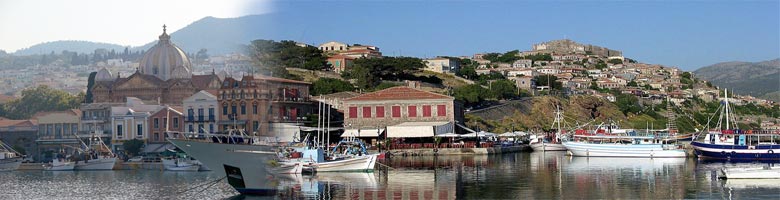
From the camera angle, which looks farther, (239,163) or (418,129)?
(418,129)

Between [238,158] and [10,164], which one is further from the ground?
[238,158]

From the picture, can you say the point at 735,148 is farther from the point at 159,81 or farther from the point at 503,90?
the point at 503,90

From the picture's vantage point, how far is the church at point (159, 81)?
16.5 m

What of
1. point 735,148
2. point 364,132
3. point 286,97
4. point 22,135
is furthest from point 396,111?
point 286,97

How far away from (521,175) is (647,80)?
236ft

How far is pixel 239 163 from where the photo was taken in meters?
16.1

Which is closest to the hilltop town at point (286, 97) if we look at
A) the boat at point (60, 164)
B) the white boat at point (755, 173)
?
the boat at point (60, 164)

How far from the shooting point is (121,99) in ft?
75.6

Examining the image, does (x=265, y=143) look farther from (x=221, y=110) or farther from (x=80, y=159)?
(x=80, y=159)

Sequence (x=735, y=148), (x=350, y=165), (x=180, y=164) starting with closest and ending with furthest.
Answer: (x=350, y=165)
(x=180, y=164)
(x=735, y=148)

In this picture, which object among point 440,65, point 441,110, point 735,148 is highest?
point 440,65

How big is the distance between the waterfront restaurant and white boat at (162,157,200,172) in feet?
30.3

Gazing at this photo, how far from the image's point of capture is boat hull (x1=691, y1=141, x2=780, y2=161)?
2908 cm

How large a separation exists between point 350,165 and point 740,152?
1202 cm
